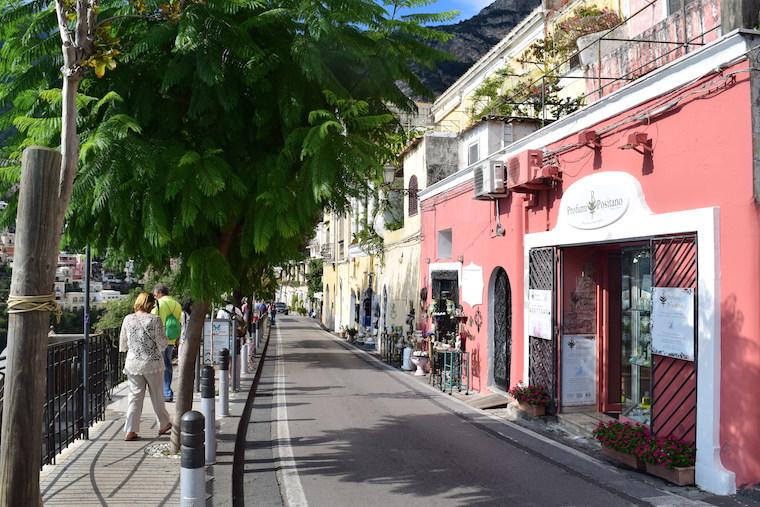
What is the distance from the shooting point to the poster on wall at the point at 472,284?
12927 mm

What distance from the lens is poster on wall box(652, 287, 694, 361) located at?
675cm

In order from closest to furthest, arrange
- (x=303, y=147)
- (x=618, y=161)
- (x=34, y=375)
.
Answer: (x=34, y=375)
(x=303, y=147)
(x=618, y=161)

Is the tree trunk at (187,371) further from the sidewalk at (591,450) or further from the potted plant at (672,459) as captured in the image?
the potted plant at (672,459)

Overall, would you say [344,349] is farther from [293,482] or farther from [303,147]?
[303,147]

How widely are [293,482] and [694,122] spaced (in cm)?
577

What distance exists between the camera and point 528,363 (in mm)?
10578

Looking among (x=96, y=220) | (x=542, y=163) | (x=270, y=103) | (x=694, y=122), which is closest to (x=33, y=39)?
(x=96, y=220)

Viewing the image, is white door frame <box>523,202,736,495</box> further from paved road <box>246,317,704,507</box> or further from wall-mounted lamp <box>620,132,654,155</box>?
wall-mounted lamp <box>620,132,654,155</box>

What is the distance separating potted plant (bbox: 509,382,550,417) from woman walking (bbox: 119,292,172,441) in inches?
215

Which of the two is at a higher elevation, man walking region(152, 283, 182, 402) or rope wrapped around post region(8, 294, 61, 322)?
rope wrapped around post region(8, 294, 61, 322)

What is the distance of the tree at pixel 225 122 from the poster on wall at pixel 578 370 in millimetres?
5250

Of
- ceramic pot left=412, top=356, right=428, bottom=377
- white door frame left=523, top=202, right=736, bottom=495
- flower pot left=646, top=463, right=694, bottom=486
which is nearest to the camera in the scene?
white door frame left=523, top=202, right=736, bottom=495

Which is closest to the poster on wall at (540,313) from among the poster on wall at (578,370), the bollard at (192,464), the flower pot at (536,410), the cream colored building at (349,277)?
the poster on wall at (578,370)

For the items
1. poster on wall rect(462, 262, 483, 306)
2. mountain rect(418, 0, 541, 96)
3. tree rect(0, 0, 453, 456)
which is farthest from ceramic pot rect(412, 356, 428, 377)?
mountain rect(418, 0, 541, 96)
